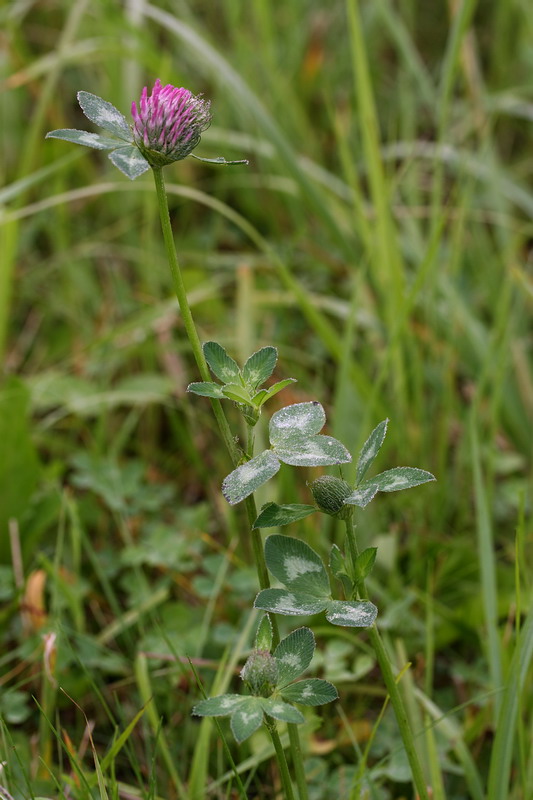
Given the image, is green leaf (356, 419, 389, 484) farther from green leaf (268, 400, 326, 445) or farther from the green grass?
the green grass

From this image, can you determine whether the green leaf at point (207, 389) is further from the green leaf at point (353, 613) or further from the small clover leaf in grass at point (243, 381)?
the green leaf at point (353, 613)

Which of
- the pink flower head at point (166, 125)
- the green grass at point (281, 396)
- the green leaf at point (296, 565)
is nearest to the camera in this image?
the pink flower head at point (166, 125)

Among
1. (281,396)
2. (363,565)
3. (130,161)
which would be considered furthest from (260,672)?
(281,396)

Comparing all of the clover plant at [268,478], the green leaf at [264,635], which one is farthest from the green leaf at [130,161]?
the green leaf at [264,635]

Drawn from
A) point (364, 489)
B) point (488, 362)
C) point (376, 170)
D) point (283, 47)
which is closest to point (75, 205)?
point (283, 47)

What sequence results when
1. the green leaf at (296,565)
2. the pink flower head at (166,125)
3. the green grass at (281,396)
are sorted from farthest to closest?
the green grass at (281,396) → the green leaf at (296,565) → the pink flower head at (166,125)

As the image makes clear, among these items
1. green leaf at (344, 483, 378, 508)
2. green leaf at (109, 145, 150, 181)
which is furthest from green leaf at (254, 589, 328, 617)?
green leaf at (109, 145, 150, 181)

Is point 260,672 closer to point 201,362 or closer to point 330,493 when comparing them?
point 330,493
